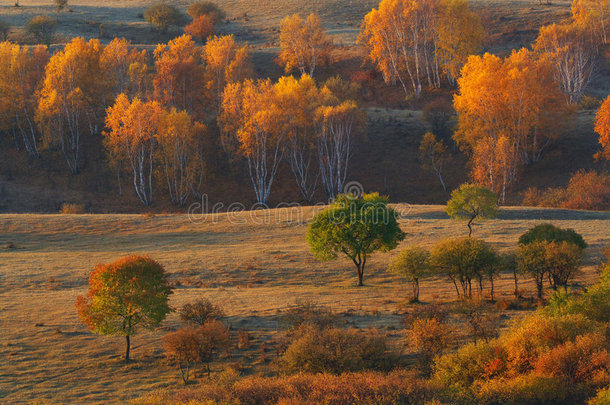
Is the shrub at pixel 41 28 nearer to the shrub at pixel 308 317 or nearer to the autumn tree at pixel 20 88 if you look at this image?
the autumn tree at pixel 20 88

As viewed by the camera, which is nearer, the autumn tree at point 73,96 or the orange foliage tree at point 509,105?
the orange foliage tree at point 509,105

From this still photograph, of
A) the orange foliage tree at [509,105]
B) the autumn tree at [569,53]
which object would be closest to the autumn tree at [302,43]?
the orange foliage tree at [509,105]

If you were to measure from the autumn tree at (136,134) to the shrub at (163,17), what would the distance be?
61.8 meters

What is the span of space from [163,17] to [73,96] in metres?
58.3

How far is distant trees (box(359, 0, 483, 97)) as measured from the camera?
98438 mm

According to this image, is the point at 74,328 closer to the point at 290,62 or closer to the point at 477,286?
the point at 477,286

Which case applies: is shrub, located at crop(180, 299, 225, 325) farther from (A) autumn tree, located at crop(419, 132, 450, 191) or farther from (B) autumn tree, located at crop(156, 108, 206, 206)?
(A) autumn tree, located at crop(419, 132, 450, 191)

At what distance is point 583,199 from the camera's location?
206ft

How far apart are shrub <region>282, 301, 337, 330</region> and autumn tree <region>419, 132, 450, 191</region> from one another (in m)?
50.3

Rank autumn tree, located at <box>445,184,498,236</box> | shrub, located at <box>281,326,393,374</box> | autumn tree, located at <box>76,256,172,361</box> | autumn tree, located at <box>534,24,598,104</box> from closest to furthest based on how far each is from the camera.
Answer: shrub, located at <box>281,326,393,374</box> < autumn tree, located at <box>76,256,172,361</box> < autumn tree, located at <box>445,184,498,236</box> < autumn tree, located at <box>534,24,598,104</box>

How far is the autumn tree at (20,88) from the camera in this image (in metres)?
83.7

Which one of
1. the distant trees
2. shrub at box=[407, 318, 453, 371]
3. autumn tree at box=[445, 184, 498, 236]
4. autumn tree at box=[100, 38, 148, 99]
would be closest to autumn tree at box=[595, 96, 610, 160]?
the distant trees

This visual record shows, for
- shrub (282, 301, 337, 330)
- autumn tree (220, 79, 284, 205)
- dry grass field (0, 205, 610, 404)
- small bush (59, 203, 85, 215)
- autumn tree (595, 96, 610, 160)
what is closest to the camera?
dry grass field (0, 205, 610, 404)

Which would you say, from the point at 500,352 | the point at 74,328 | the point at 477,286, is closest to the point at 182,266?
the point at 74,328
